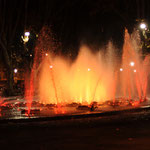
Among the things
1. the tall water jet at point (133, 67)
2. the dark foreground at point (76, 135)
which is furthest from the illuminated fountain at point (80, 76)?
the dark foreground at point (76, 135)

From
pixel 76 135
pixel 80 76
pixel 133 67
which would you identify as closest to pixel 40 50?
pixel 80 76

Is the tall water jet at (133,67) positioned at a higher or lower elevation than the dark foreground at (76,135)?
higher

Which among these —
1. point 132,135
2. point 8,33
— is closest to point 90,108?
point 132,135

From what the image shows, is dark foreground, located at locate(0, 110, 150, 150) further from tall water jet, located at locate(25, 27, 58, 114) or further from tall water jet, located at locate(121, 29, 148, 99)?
tall water jet, located at locate(25, 27, 58, 114)

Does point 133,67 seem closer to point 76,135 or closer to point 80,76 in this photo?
point 80,76

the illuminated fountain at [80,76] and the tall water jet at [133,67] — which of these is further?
the tall water jet at [133,67]

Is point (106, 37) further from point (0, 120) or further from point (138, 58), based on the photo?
point (0, 120)

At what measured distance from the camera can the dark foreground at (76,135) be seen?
23.9 ft

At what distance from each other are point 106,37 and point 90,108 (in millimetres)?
22606

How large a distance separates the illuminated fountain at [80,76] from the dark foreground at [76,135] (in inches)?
223

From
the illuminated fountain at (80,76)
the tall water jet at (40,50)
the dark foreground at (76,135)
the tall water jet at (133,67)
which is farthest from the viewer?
the tall water jet at (40,50)

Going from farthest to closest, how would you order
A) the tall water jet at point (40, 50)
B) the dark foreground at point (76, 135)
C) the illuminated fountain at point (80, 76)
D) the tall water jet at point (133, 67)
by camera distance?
the tall water jet at point (40, 50) → the tall water jet at point (133, 67) → the illuminated fountain at point (80, 76) → the dark foreground at point (76, 135)

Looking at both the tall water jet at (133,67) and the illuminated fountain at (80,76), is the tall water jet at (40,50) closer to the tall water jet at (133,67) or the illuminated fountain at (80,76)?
the illuminated fountain at (80,76)

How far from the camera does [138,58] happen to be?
134 ft
